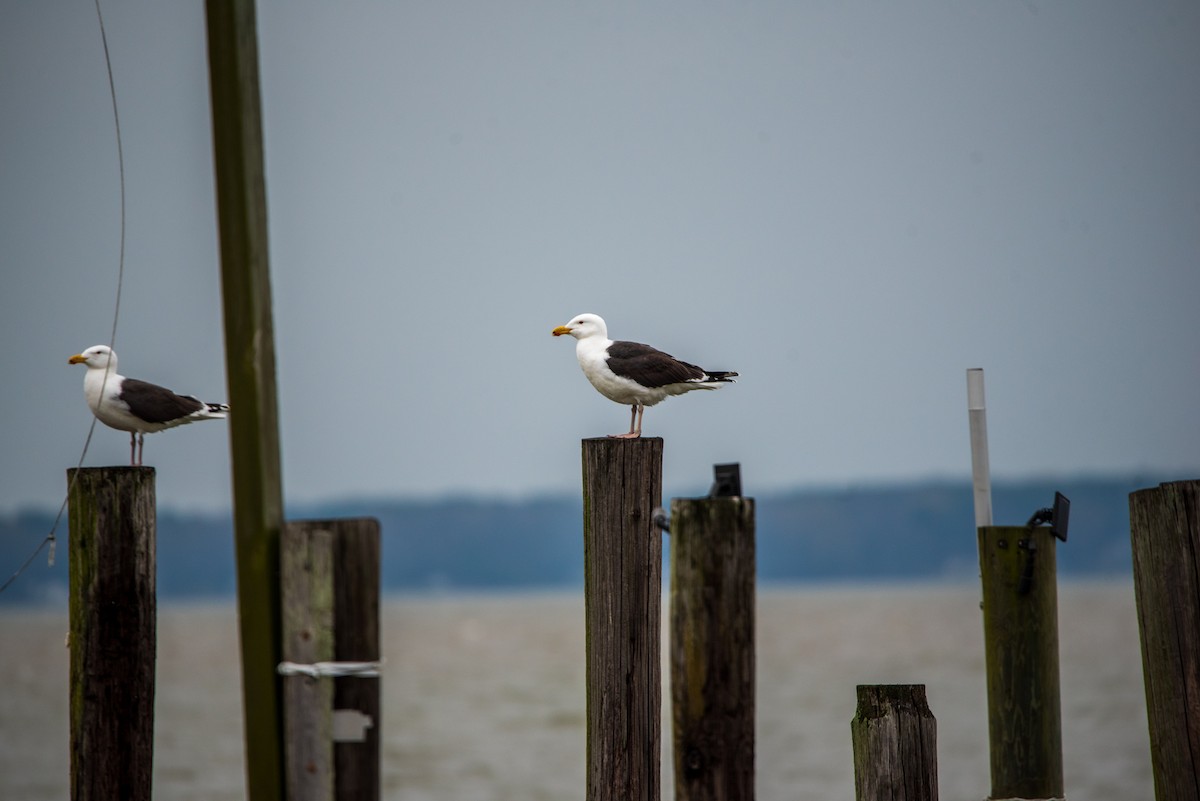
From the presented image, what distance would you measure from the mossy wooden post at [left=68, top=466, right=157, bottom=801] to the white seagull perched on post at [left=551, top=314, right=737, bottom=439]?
381cm

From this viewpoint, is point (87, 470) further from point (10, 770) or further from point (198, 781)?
point (10, 770)

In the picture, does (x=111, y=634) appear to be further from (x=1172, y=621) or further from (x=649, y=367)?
(x=1172, y=621)

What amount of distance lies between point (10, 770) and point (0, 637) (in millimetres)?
43627

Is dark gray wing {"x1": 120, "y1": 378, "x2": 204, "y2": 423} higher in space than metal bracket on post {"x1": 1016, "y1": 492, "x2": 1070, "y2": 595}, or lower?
higher

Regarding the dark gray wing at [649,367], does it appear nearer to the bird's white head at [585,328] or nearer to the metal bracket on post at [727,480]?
the bird's white head at [585,328]

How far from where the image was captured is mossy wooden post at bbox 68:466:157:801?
6.70 metres

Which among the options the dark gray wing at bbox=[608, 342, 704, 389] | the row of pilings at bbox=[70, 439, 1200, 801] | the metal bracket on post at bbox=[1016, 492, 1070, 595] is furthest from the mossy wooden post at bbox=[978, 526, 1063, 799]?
the dark gray wing at bbox=[608, 342, 704, 389]

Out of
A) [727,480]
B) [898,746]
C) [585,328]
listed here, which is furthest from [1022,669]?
[585,328]

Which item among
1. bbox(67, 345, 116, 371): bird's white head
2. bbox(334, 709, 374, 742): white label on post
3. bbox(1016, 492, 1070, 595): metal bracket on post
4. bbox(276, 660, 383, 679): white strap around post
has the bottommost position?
bbox(334, 709, 374, 742): white label on post

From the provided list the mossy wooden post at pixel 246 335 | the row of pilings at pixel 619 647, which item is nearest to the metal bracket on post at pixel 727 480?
the row of pilings at pixel 619 647

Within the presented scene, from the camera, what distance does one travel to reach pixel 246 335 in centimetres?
564

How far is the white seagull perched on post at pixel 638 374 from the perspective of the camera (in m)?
9.81

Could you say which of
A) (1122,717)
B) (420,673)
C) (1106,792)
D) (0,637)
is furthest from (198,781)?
(0,637)

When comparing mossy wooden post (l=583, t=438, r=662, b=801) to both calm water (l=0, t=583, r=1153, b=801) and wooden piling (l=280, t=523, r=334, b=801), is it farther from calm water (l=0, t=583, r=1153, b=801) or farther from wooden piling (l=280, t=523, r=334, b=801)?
calm water (l=0, t=583, r=1153, b=801)
